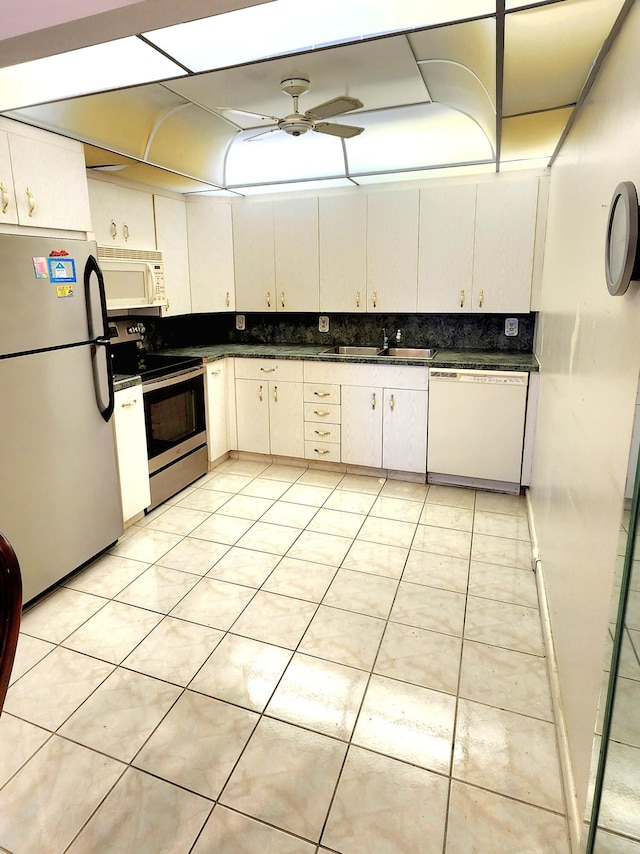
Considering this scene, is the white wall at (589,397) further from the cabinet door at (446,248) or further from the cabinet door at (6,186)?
the cabinet door at (6,186)

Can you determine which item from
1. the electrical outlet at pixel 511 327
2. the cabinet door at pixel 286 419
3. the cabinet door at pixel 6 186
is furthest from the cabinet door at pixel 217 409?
the electrical outlet at pixel 511 327

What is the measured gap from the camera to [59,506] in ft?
8.36

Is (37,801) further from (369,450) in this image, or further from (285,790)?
(369,450)

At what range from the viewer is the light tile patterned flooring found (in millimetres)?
1482

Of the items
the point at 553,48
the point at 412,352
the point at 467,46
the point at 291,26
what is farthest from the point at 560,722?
the point at 412,352

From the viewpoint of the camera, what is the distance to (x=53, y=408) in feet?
8.06

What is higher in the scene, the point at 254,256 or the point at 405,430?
the point at 254,256

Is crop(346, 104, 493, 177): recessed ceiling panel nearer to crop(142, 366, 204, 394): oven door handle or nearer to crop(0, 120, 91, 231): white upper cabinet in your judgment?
crop(0, 120, 91, 231): white upper cabinet

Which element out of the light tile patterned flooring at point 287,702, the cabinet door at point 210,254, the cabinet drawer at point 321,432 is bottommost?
the light tile patterned flooring at point 287,702

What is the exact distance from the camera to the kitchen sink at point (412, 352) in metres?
4.26

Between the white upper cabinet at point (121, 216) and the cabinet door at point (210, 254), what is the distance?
51 cm

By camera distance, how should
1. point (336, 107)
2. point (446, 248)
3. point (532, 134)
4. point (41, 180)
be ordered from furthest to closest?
point (446, 248) < point (532, 134) < point (41, 180) < point (336, 107)

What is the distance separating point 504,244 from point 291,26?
2.37 metres

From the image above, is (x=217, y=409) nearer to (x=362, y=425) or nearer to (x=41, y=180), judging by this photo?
(x=362, y=425)
